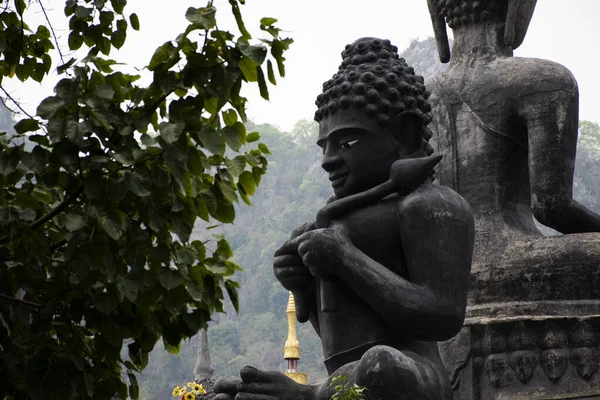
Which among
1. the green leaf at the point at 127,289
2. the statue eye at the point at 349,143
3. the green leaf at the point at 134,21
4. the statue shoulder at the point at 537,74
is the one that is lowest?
the green leaf at the point at 127,289

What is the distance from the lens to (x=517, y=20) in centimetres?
767

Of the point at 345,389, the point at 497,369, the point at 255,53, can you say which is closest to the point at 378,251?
the point at 345,389

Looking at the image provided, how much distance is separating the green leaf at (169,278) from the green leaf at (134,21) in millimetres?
1444

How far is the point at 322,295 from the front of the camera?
6000 mm

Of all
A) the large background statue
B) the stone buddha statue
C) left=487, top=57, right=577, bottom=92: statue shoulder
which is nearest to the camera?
the stone buddha statue

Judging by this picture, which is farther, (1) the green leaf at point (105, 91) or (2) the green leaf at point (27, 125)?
(2) the green leaf at point (27, 125)

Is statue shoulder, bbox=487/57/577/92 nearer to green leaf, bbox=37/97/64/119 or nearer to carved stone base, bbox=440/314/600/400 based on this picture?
carved stone base, bbox=440/314/600/400

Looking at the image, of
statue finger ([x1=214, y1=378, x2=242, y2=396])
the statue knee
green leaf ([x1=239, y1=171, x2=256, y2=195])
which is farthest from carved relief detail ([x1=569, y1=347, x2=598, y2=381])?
green leaf ([x1=239, y1=171, x2=256, y2=195])

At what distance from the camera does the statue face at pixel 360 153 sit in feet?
20.3

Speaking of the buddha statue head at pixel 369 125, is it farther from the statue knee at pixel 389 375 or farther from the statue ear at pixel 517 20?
the statue ear at pixel 517 20

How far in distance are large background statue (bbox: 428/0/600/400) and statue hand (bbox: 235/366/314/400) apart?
136 centimetres

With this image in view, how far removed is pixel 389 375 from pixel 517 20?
3141 mm

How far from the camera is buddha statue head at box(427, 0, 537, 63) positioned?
7.66 meters

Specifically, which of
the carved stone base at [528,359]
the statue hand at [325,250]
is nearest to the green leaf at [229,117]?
the statue hand at [325,250]
